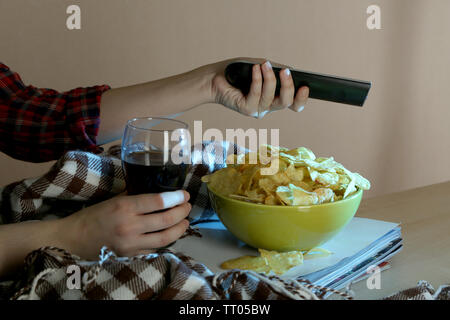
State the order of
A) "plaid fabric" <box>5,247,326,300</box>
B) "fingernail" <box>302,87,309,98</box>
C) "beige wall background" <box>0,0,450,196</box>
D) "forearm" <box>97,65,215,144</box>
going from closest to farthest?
"plaid fabric" <box>5,247,326,300</box>
"fingernail" <box>302,87,309,98</box>
"forearm" <box>97,65,215,144</box>
"beige wall background" <box>0,0,450,196</box>

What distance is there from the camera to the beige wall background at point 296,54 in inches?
80.0

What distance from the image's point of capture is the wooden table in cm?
69

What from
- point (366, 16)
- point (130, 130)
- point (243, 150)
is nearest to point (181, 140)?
point (130, 130)

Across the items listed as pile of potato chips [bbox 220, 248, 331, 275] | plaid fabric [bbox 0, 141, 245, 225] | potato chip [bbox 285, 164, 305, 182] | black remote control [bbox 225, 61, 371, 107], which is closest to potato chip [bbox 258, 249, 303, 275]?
pile of potato chips [bbox 220, 248, 331, 275]

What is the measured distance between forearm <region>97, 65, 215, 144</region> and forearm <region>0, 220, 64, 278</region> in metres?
0.48

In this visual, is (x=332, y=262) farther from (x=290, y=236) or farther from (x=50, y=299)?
(x=50, y=299)

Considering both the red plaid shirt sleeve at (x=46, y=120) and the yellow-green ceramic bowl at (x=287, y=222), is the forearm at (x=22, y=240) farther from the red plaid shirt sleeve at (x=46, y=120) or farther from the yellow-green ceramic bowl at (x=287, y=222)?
the red plaid shirt sleeve at (x=46, y=120)

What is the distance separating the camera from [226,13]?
2.39 meters

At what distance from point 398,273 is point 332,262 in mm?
105

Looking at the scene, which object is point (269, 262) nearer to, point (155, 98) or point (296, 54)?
point (155, 98)

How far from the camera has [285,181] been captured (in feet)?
2.39

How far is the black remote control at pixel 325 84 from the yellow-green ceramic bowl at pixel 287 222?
21 cm

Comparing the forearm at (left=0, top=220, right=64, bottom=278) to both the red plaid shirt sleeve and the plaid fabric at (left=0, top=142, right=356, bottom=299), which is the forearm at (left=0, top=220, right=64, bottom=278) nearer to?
the plaid fabric at (left=0, top=142, right=356, bottom=299)

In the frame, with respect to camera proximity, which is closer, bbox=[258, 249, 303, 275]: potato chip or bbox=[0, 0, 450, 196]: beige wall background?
bbox=[258, 249, 303, 275]: potato chip
